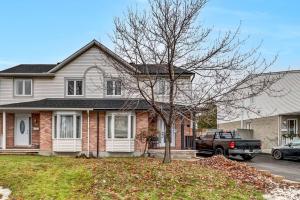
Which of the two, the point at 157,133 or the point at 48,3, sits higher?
the point at 48,3

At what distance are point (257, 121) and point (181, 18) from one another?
82.2 feet

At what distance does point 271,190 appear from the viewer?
1263 centimetres

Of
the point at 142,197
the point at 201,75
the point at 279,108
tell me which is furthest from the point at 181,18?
the point at 279,108

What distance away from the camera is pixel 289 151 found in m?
28.5

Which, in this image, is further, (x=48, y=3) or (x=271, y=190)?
(x=48, y=3)

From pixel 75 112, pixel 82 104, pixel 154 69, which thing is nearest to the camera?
pixel 154 69

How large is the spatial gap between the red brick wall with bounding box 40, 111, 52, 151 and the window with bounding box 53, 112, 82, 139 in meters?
0.36

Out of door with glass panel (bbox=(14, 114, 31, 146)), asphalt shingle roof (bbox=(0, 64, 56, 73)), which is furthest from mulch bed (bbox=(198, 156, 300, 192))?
asphalt shingle roof (bbox=(0, 64, 56, 73))

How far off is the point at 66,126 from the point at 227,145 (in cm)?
1060

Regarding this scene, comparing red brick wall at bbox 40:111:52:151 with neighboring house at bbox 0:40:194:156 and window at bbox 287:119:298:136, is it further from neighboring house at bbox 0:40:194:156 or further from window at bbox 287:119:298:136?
window at bbox 287:119:298:136

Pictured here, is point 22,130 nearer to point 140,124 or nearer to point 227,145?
point 140,124

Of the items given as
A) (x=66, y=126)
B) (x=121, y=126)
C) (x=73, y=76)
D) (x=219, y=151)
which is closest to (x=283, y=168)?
(x=219, y=151)

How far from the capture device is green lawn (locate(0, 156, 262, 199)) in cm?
1157

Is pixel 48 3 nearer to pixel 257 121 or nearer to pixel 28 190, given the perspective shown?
pixel 28 190
